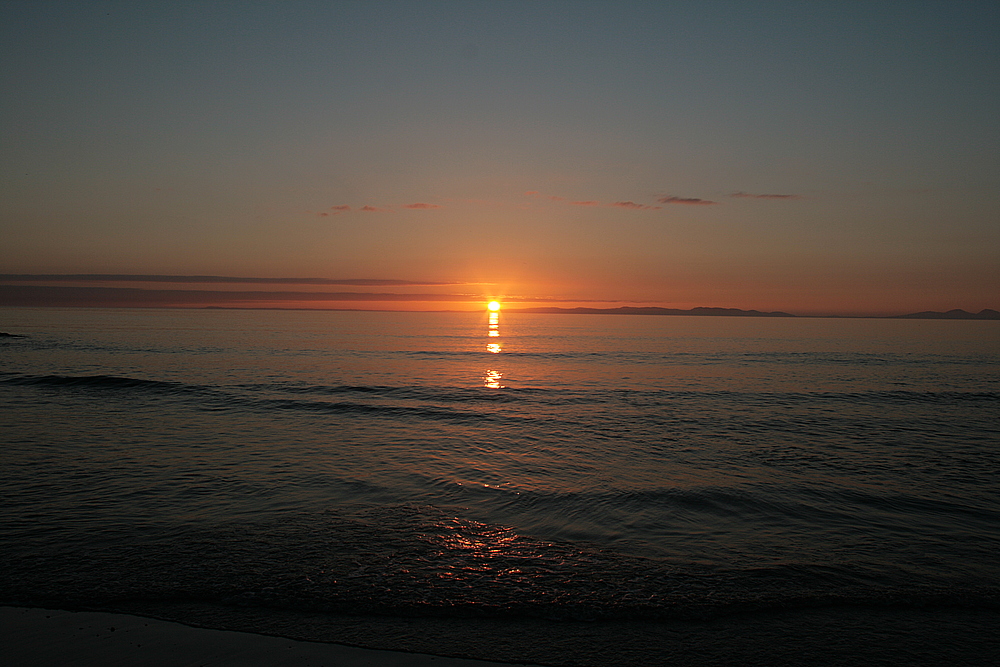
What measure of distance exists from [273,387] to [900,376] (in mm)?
40455

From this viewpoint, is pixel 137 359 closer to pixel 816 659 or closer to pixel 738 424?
pixel 738 424

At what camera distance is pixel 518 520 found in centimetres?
1062

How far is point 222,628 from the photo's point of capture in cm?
650

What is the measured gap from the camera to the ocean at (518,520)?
22.6 feet

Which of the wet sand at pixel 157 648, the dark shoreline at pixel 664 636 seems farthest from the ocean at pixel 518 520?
the wet sand at pixel 157 648

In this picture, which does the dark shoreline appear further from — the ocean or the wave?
the wave

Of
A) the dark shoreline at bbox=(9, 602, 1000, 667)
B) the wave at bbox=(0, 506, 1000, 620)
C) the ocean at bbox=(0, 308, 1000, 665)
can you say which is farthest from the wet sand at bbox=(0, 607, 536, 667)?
the wave at bbox=(0, 506, 1000, 620)

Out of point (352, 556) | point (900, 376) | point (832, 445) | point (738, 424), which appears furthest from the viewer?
point (900, 376)

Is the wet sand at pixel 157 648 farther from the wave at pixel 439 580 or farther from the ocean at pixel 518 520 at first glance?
the wave at pixel 439 580

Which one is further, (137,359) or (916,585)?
(137,359)

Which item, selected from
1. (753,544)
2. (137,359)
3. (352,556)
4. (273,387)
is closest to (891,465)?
(753,544)

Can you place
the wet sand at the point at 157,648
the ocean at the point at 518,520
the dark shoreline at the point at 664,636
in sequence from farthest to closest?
the ocean at the point at 518,520 < the dark shoreline at the point at 664,636 < the wet sand at the point at 157,648

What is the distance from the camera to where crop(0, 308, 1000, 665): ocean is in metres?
6.89

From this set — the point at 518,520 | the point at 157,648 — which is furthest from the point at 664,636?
the point at 157,648
